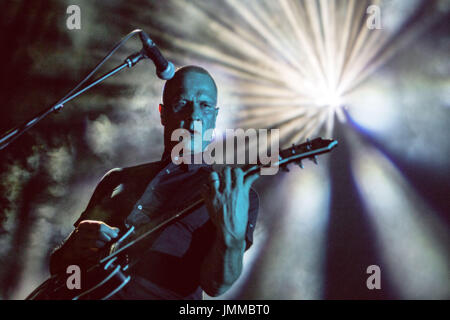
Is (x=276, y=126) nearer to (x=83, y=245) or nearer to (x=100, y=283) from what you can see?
(x=83, y=245)

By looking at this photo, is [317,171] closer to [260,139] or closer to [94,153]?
[260,139]

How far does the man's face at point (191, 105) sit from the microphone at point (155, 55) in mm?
569

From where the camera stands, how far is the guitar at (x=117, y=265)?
4.56ft

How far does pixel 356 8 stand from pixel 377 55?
49cm

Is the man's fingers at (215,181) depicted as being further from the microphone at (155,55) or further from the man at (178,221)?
the microphone at (155,55)

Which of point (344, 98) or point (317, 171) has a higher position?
point (344, 98)

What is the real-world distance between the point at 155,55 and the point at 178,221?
833 mm

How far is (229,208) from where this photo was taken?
4.54 feet

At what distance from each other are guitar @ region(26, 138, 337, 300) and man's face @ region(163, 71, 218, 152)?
0.74 meters

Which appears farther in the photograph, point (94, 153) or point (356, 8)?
point (94, 153)

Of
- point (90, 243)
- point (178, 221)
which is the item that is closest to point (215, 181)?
point (178, 221)

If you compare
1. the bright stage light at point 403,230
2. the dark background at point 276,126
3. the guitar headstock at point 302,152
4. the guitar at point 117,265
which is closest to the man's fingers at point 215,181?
the guitar at point 117,265
